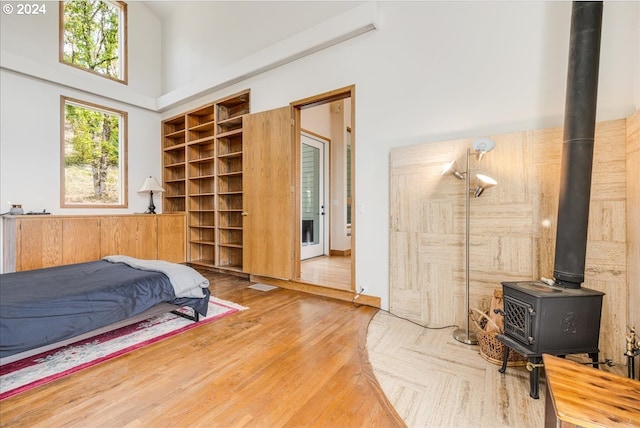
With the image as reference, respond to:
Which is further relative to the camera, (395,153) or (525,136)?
(395,153)

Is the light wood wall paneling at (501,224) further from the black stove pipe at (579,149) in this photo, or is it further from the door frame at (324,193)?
the door frame at (324,193)

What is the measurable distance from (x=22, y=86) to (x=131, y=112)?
1440mm

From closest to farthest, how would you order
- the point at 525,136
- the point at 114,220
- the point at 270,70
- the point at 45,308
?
the point at 45,308, the point at 525,136, the point at 270,70, the point at 114,220

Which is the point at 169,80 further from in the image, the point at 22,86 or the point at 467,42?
the point at 467,42

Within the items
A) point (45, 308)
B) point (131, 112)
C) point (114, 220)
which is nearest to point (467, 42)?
point (45, 308)

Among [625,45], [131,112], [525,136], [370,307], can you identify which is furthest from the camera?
[131,112]

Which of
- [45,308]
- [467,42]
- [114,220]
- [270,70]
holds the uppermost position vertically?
[270,70]

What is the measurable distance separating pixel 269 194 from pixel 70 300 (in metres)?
2.39

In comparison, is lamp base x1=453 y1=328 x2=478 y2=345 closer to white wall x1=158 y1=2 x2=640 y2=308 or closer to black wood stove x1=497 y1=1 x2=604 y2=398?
black wood stove x1=497 y1=1 x2=604 y2=398

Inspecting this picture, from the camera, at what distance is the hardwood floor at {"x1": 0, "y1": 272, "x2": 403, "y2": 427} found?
1479 mm

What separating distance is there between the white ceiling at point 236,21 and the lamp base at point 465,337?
362cm

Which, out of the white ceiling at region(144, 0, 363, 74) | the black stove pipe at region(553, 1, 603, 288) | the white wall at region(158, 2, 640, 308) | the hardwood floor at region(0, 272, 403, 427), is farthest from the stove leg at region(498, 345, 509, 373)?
the white ceiling at region(144, 0, 363, 74)

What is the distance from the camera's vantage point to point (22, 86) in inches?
158

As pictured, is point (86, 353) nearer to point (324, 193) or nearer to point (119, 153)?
point (119, 153)
